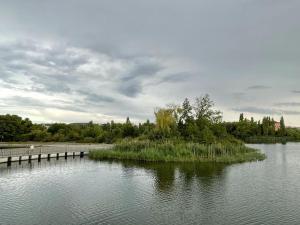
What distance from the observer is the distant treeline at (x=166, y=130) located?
7338 cm

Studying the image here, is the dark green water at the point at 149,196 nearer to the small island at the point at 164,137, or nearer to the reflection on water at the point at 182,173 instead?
the reflection on water at the point at 182,173

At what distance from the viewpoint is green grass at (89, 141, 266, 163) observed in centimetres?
5859

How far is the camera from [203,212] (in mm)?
24469

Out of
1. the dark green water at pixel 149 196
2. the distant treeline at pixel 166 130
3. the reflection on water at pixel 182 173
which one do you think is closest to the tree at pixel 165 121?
the distant treeline at pixel 166 130

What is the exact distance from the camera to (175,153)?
59781 millimetres

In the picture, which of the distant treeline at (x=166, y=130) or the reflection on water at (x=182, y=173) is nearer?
the reflection on water at (x=182, y=173)

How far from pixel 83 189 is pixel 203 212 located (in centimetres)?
1285

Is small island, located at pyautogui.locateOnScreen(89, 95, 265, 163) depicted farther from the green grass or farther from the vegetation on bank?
the vegetation on bank

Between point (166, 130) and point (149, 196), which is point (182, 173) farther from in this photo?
point (166, 130)

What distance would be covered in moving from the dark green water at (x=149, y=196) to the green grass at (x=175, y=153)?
11.2 metres

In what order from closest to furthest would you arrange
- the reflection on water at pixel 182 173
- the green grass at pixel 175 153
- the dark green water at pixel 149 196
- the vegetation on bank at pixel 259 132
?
the dark green water at pixel 149 196, the reflection on water at pixel 182 173, the green grass at pixel 175 153, the vegetation on bank at pixel 259 132

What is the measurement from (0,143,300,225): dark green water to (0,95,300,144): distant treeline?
2602cm

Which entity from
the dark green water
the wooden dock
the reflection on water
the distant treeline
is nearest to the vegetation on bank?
the distant treeline

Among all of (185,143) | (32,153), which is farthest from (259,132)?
(32,153)
